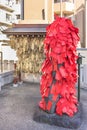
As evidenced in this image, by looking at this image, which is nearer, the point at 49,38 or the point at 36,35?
A: the point at 49,38

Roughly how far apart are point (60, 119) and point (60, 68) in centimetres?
95

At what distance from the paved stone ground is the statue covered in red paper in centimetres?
41

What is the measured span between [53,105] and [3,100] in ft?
7.11

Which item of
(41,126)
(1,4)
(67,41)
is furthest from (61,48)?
(1,4)

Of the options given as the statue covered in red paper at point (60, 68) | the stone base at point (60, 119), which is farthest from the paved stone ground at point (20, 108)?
the statue covered in red paper at point (60, 68)

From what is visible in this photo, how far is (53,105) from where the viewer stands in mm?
4461

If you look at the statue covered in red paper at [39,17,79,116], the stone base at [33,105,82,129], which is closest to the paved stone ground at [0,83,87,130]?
the stone base at [33,105,82,129]

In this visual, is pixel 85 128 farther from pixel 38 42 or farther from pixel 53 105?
pixel 38 42

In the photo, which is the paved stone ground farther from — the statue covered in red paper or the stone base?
the statue covered in red paper

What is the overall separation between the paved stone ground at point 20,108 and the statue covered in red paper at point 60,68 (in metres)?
0.41

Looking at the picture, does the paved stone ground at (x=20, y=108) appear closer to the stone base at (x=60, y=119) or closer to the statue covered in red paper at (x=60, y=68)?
the stone base at (x=60, y=119)

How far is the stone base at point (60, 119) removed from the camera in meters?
4.25

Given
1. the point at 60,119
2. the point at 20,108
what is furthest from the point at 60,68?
the point at 20,108

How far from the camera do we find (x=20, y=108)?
542 centimetres
